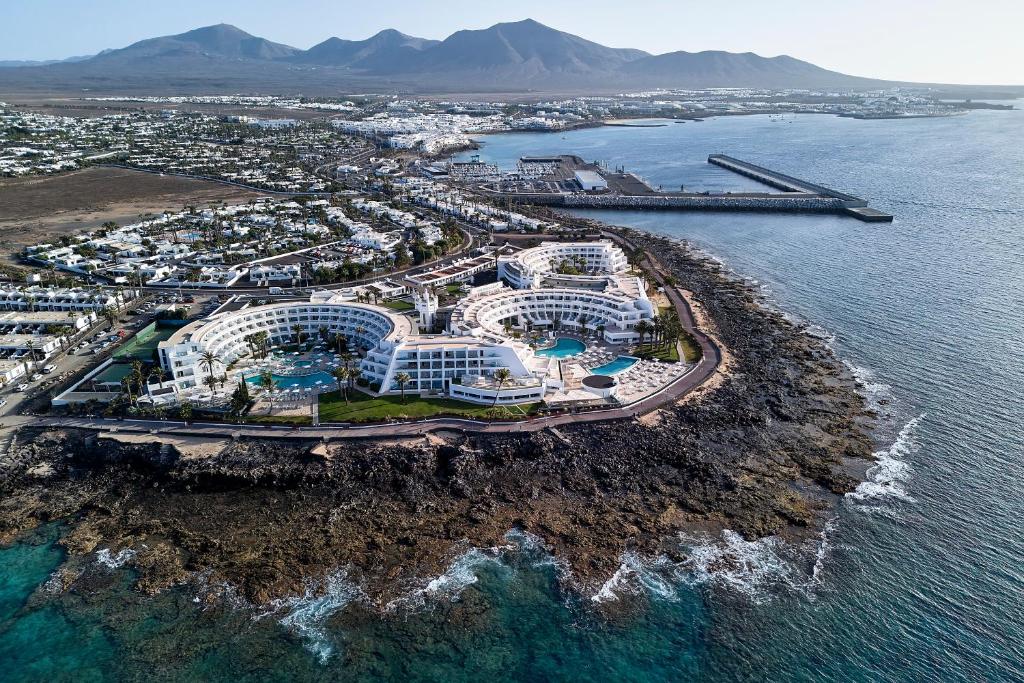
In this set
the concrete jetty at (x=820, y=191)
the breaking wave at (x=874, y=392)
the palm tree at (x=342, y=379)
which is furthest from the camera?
the concrete jetty at (x=820, y=191)

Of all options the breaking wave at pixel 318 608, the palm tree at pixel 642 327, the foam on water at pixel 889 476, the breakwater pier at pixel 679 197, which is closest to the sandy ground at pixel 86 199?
the breakwater pier at pixel 679 197

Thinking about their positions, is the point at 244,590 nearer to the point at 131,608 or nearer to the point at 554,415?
Result: the point at 131,608

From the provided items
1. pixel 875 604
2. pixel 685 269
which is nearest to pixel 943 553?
pixel 875 604

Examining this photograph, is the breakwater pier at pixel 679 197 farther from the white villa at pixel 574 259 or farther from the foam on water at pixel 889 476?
the foam on water at pixel 889 476

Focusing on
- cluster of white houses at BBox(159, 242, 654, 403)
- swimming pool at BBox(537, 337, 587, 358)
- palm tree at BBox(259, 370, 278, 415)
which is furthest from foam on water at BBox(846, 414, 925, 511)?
palm tree at BBox(259, 370, 278, 415)

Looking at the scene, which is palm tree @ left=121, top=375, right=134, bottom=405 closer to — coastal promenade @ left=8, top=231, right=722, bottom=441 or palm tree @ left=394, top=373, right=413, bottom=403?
coastal promenade @ left=8, top=231, right=722, bottom=441
